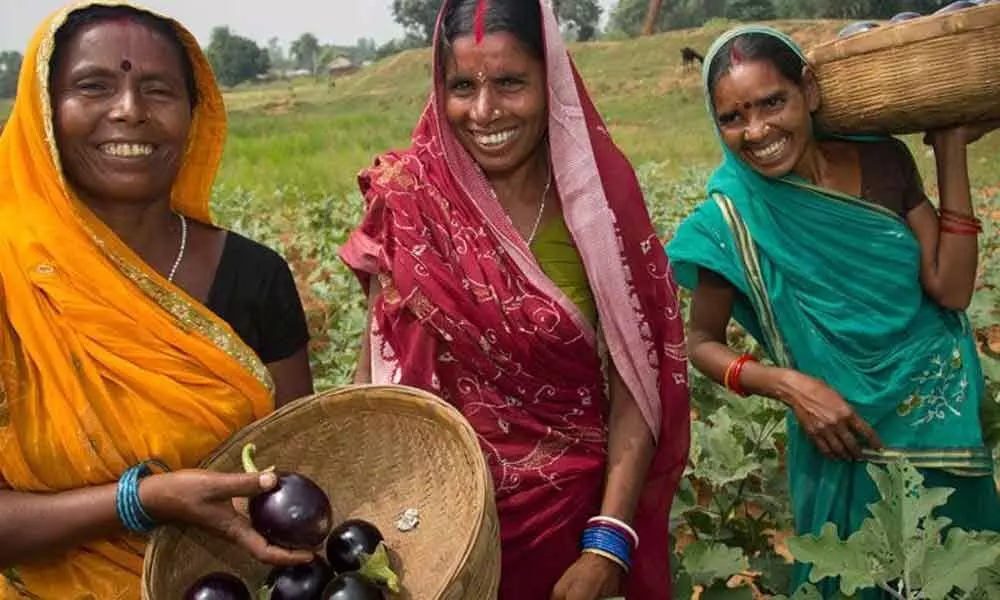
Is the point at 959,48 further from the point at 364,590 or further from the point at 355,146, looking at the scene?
the point at 355,146

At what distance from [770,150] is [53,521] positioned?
189 centimetres

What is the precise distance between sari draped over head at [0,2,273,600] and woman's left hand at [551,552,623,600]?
80cm

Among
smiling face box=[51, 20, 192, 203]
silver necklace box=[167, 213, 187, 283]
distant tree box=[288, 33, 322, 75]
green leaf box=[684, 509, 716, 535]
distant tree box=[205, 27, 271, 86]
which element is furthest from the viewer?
distant tree box=[288, 33, 322, 75]

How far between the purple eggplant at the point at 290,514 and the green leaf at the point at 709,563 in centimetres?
127

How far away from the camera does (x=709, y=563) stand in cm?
269

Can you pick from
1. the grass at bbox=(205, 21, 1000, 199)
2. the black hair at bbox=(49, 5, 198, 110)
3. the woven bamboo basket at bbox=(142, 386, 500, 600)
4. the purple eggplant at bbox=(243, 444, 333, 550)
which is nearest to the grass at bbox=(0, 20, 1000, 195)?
the grass at bbox=(205, 21, 1000, 199)

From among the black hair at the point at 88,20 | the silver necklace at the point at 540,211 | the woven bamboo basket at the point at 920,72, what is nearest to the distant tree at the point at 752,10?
the woven bamboo basket at the point at 920,72

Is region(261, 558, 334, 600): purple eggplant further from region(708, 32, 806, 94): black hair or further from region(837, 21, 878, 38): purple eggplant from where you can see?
region(837, 21, 878, 38): purple eggplant

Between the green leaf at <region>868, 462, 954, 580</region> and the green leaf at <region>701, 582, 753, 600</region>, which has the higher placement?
the green leaf at <region>868, 462, 954, 580</region>

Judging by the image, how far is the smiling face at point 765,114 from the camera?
2516mm

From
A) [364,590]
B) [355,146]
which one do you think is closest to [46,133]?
[364,590]

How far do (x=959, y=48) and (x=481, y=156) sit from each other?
1130 mm

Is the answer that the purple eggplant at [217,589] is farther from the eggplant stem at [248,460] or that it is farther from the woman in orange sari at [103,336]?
the eggplant stem at [248,460]

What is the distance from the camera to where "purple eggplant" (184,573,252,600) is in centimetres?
172
